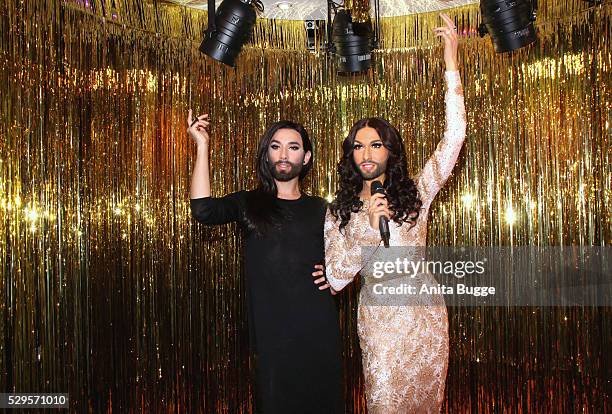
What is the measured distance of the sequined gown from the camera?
1878 mm

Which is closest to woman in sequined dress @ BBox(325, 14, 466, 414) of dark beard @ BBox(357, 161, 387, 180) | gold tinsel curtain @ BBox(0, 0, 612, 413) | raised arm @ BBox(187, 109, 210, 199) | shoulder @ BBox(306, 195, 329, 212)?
dark beard @ BBox(357, 161, 387, 180)

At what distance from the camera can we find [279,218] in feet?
6.91

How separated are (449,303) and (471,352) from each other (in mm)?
304

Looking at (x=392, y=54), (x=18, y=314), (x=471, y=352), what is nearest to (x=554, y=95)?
(x=392, y=54)

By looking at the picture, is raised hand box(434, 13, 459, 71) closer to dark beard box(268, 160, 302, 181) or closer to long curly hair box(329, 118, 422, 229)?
long curly hair box(329, 118, 422, 229)

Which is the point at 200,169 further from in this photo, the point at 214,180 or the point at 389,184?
the point at 214,180

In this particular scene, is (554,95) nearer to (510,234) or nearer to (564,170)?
(564,170)

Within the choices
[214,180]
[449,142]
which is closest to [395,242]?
[449,142]

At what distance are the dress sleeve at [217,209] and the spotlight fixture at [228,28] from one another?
1.85 ft

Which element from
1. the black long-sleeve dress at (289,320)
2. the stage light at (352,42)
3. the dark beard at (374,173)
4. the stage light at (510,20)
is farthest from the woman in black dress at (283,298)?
the stage light at (510,20)

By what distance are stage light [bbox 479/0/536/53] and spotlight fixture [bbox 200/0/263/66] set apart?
94cm

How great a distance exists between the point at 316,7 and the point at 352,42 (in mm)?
743

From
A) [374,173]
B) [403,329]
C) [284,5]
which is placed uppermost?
[284,5]

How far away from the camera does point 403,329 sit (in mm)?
1894
